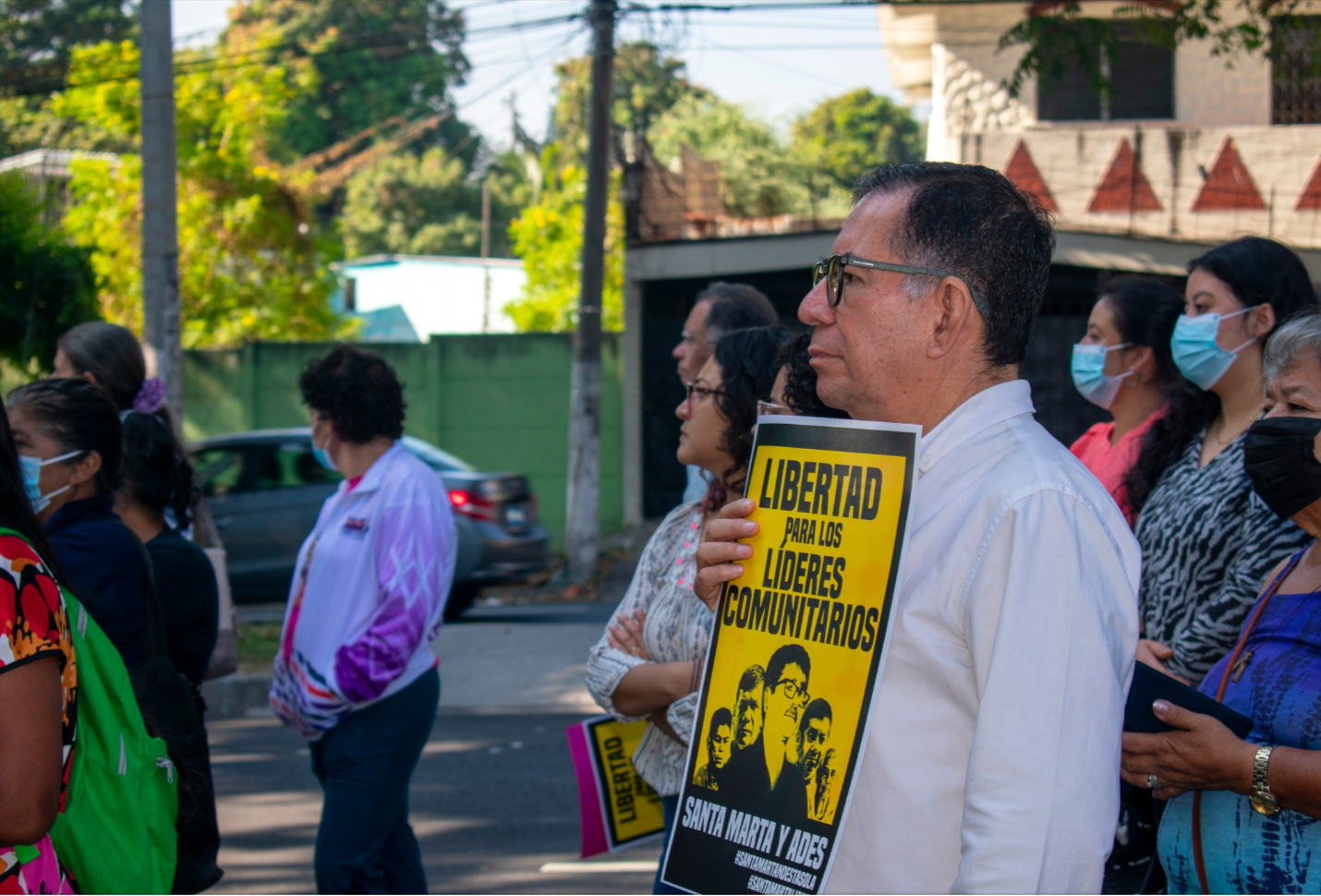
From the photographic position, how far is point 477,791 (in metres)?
5.89

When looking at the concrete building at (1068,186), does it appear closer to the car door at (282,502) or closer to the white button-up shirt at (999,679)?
the car door at (282,502)

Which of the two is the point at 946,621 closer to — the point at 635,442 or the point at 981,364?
the point at 981,364

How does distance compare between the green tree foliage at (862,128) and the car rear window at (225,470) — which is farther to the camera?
the green tree foliage at (862,128)

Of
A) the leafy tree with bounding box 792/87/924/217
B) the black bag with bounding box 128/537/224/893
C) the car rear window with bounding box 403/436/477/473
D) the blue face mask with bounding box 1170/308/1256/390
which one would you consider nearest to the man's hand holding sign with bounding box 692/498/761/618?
the black bag with bounding box 128/537/224/893

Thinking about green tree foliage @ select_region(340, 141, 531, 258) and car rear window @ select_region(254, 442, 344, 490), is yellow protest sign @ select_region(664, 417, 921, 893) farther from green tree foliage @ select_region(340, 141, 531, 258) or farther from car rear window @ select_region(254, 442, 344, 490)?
green tree foliage @ select_region(340, 141, 531, 258)

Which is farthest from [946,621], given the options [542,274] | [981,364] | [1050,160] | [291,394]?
[542,274]

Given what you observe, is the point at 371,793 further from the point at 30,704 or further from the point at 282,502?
the point at 282,502

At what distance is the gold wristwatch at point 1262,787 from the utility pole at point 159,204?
24.8 ft

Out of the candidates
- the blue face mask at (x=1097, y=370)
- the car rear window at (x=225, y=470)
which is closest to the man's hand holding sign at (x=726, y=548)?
the blue face mask at (x=1097, y=370)

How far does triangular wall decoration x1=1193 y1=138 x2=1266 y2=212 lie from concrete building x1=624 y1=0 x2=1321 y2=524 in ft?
0.05

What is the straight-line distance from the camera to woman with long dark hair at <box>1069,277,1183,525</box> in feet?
12.1

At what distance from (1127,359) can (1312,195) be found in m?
10.3

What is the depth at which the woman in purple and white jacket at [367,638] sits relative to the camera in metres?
3.44

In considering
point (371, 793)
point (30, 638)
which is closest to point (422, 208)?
point (371, 793)
